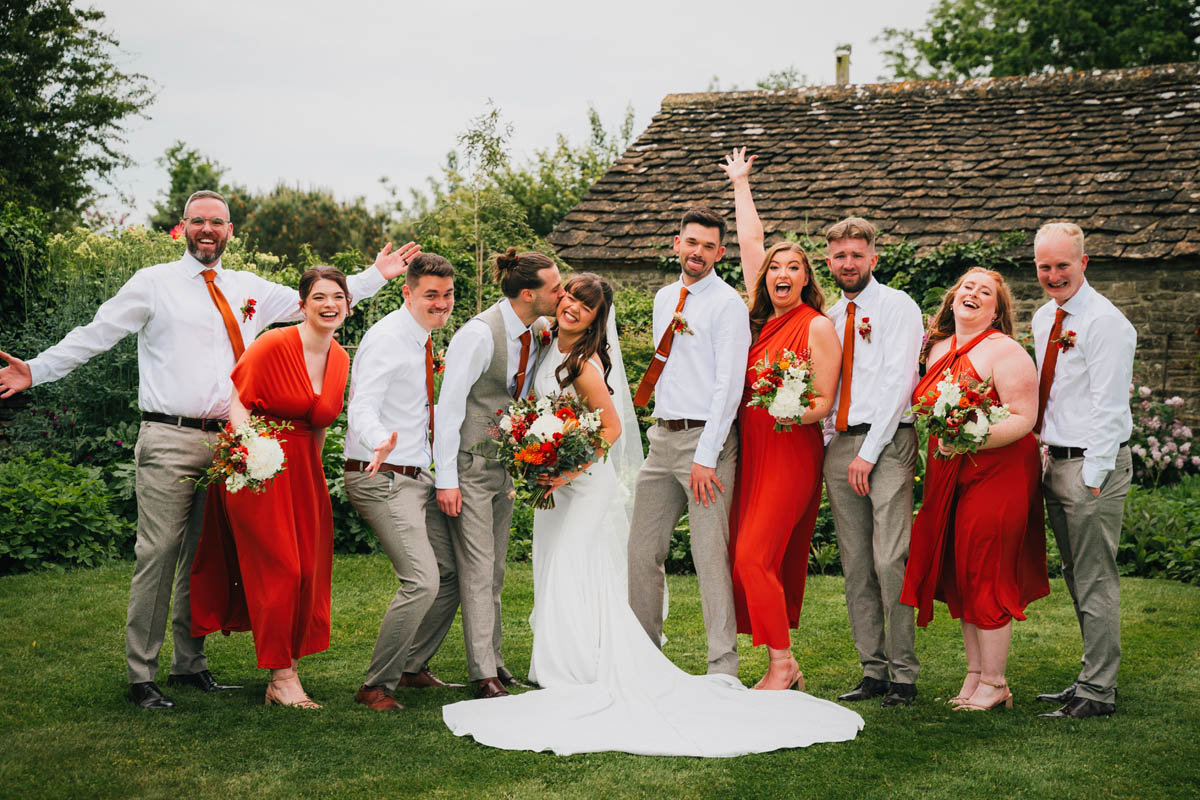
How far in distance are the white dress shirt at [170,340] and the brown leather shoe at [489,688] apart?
77.7 inches

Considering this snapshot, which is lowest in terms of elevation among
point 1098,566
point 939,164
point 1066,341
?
point 1098,566

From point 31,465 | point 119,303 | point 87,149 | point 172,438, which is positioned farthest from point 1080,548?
point 87,149

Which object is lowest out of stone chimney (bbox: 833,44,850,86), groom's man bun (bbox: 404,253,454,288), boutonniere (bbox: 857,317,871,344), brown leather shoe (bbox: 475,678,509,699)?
brown leather shoe (bbox: 475,678,509,699)

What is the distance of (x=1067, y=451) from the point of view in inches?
217

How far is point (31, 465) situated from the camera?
9.61 meters

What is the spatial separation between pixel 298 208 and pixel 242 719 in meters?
32.2

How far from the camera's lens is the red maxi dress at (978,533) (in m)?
5.36

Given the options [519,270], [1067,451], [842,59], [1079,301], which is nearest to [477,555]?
[519,270]

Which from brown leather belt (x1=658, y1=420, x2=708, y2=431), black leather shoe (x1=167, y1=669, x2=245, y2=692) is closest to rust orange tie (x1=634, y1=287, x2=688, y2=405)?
brown leather belt (x1=658, y1=420, x2=708, y2=431)

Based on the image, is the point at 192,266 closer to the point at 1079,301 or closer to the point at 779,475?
the point at 779,475

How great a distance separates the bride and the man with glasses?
1616 mm

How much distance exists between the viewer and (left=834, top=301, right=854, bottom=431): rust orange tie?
5.72m

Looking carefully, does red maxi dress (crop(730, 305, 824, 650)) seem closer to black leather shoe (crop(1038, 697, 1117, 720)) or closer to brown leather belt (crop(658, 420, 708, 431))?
brown leather belt (crop(658, 420, 708, 431))

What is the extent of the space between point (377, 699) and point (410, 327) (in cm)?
193
